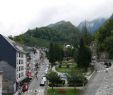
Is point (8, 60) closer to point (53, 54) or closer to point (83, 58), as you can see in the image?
point (83, 58)

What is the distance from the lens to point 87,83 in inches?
3664

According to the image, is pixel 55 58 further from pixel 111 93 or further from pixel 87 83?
pixel 111 93

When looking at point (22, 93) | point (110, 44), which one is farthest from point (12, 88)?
point (110, 44)

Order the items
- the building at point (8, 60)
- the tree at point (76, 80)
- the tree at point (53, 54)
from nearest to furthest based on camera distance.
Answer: the tree at point (76, 80) < the building at point (8, 60) < the tree at point (53, 54)

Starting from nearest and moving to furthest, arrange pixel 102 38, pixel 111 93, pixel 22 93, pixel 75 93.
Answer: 1. pixel 111 93
2. pixel 75 93
3. pixel 22 93
4. pixel 102 38

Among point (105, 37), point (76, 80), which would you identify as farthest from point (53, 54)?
point (76, 80)

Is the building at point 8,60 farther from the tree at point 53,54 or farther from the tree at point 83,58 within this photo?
the tree at point 53,54

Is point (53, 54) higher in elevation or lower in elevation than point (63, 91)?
higher

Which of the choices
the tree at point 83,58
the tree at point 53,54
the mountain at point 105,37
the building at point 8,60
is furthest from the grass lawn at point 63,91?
the tree at point 53,54

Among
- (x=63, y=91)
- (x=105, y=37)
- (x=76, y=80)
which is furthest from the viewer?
(x=105, y=37)

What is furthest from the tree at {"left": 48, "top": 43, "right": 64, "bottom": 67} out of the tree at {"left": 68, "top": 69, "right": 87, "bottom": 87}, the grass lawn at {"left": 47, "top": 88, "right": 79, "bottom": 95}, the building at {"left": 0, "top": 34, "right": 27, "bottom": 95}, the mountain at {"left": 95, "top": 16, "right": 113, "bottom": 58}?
the grass lawn at {"left": 47, "top": 88, "right": 79, "bottom": 95}

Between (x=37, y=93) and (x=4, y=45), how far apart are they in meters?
18.7

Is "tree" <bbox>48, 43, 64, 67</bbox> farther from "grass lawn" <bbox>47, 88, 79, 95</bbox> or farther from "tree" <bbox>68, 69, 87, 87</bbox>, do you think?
"grass lawn" <bbox>47, 88, 79, 95</bbox>

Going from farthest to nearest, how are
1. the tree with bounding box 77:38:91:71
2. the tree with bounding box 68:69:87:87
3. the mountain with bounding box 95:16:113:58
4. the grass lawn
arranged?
1. the mountain with bounding box 95:16:113:58
2. the tree with bounding box 77:38:91:71
3. the tree with bounding box 68:69:87:87
4. the grass lawn
